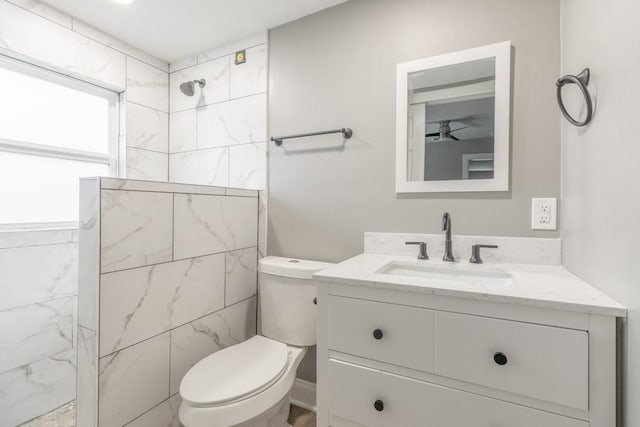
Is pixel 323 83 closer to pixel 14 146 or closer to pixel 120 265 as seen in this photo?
pixel 120 265

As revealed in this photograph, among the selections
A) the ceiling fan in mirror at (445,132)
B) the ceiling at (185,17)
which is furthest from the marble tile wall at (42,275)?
the ceiling fan in mirror at (445,132)

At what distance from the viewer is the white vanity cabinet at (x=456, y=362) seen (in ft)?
2.53

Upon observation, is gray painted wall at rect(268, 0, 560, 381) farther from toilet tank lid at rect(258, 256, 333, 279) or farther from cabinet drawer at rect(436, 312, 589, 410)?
cabinet drawer at rect(436, 312, 589, 410)

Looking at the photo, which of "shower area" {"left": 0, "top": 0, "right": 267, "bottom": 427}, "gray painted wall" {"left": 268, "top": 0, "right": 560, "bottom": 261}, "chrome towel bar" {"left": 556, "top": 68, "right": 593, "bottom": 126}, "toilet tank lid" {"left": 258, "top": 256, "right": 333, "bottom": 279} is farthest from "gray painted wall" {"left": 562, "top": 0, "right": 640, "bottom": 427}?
"shower area" {"left": 0, "top": 0, "right": 267, "bottom": 427}

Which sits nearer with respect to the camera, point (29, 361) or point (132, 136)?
point (29, 361)

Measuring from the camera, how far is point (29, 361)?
5.10 ft

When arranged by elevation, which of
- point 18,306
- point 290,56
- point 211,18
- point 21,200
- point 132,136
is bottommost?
point 18,306

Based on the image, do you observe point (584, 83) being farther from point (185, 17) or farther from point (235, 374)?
point (185, 17)

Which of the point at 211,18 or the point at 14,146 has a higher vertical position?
the point at 211,18

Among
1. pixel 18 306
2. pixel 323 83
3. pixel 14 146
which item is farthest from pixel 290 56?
pixel 18 306

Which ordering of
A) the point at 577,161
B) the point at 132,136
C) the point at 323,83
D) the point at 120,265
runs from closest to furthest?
the point at 577,161 < the point at 120,265 < the point at 323,83 < the point at 132,136

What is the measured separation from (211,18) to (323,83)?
30.7 inches

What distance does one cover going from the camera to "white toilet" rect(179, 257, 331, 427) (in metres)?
1.06

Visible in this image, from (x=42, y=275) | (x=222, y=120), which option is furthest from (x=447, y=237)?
(x=42, y=275)
